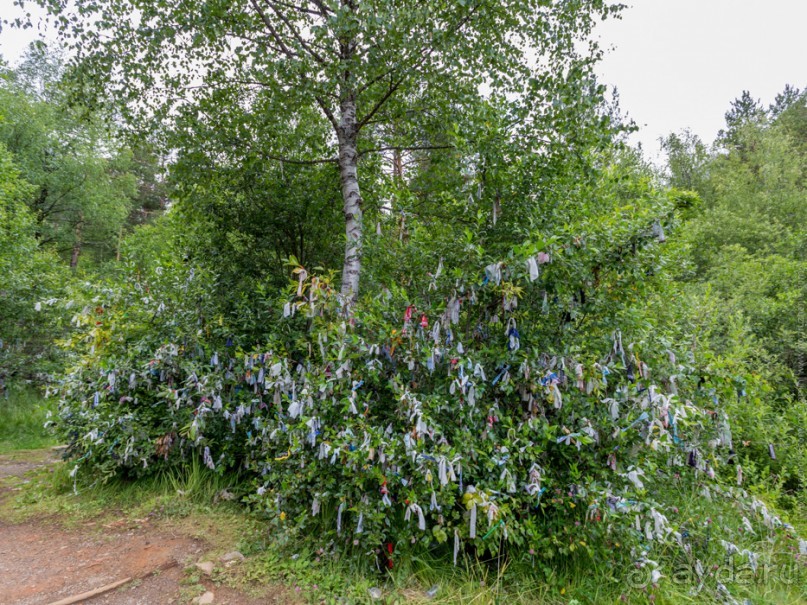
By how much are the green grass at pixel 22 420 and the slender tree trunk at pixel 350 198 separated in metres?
5.93

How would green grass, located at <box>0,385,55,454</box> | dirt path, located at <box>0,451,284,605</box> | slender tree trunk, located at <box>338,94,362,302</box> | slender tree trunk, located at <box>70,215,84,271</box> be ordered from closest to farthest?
dirt path, located at <box>0,451,284,605</box> → slender tree trunk, located at <box>338,94,362,302</box> → green grass, located at <box>0,385,55,454</box> → slender tree trunk, located at <box>70,215,84,271</box>

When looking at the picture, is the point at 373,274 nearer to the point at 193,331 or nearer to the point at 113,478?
the point at 193,331

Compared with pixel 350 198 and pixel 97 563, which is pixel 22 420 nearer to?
pixel 97 563

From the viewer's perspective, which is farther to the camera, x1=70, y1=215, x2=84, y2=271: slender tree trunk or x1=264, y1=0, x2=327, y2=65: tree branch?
x1=70, y1=215, x2=84, y2=271: slender tree trunk

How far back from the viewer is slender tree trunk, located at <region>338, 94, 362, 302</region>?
12.4ft

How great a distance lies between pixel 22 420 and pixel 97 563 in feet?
23.1

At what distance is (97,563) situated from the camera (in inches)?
116

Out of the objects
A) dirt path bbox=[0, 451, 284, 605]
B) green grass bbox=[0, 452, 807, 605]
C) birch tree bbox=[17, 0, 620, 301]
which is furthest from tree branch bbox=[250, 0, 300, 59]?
dirt path bbox=[0, 451, 284, 605]

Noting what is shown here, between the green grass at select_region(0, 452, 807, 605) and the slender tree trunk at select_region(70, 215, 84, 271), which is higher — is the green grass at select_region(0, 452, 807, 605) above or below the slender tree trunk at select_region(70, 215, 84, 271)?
below

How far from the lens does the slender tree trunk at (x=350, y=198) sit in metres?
3.79

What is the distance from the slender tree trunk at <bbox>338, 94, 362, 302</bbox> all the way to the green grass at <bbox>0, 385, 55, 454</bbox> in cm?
593

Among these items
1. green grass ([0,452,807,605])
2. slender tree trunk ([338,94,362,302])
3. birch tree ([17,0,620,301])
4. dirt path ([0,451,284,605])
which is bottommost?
green grass ([0,452,807,605])

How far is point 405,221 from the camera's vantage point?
12.3 feet

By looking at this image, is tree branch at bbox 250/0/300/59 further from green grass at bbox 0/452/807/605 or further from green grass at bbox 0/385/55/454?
green grass at bbox 0/385/55/454
